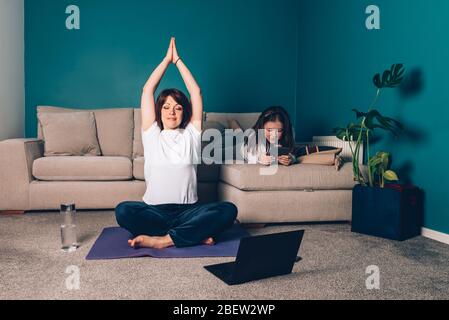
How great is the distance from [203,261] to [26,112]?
311 centimetres

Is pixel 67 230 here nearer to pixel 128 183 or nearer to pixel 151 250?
pixel 151 250

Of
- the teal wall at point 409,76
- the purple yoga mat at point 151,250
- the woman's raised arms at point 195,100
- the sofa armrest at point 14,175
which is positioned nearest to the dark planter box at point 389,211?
the teal wall at point 409,76

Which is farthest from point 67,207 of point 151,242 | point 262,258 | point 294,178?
point 294,178

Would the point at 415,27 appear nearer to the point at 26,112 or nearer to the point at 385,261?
the point at 385,261

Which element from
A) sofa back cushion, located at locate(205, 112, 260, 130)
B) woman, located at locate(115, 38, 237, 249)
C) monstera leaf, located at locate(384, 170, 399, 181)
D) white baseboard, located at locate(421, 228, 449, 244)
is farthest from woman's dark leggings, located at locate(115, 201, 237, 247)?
sofa back cushion, located at locate(205, 112, 260, 130)

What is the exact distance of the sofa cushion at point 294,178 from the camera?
286 cm

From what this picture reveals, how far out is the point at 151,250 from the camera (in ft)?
7.38

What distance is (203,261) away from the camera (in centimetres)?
212

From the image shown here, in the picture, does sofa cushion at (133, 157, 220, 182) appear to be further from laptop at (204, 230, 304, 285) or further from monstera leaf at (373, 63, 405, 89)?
laptop at (204, 230, 304, 285)

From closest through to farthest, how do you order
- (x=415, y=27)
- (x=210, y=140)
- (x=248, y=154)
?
(x=415, y=27)
(x=248, y=154)
(x=210, y=140)

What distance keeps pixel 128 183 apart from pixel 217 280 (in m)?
1.72

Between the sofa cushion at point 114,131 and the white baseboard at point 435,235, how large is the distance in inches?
93.8

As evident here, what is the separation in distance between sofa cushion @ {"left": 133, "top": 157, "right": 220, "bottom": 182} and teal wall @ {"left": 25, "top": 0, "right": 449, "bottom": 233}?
1255mm
